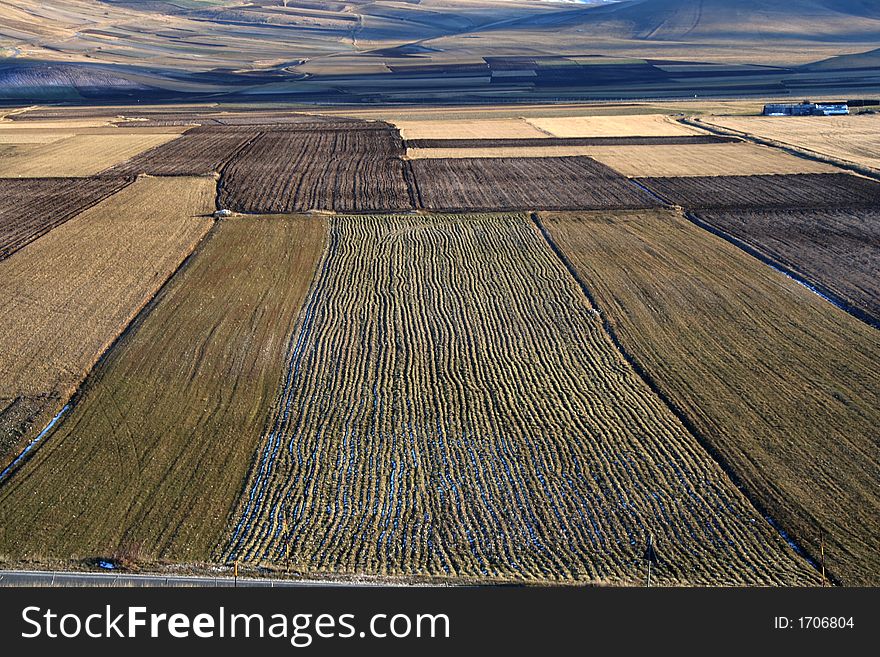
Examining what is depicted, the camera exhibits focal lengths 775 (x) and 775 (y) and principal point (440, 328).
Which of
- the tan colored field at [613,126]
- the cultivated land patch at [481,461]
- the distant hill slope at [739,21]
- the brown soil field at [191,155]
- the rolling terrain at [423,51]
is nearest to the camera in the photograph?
the cultivated land patch at [481,461]

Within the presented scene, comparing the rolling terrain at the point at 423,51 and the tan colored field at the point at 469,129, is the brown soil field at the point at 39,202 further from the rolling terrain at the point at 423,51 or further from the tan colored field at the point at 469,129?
the rolling terrain at the point at 423,51


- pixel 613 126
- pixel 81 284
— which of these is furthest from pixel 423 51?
pixel 81 284

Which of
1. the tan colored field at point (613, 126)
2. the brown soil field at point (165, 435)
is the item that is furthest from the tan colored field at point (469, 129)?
the brown soil field at point (165, 435)

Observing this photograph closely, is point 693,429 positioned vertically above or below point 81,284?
below

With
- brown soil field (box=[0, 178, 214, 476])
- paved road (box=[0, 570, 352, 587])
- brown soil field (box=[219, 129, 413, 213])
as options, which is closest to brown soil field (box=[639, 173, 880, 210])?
brown soil field (box=[219, 129, 413, 213])

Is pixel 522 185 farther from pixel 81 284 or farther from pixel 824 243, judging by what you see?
pixel 81 284

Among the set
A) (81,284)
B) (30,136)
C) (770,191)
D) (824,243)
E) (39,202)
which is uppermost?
(770,191)

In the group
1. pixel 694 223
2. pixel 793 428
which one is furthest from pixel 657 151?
pixel 793 428

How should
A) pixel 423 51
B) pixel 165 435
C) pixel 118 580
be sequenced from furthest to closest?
pixel 423 51
pixel 165 435
pixel 118 580
